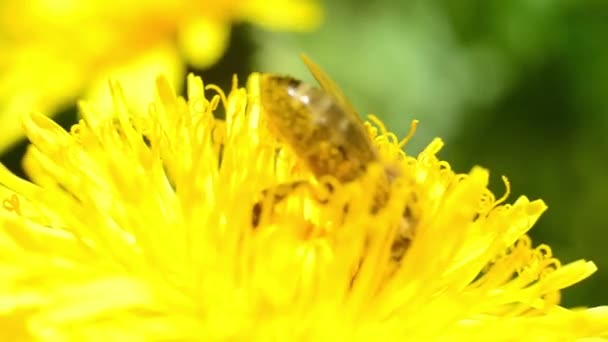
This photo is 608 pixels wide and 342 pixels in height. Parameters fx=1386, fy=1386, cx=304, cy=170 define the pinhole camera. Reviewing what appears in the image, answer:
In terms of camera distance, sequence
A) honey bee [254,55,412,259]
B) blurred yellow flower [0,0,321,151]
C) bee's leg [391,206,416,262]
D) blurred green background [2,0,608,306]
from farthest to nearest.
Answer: blurred green background [2,0,608,306] < blurred yellow flower [0,0,321,151] < bee's leg [391,206,416,262] < honey bee [254,55,412,259]

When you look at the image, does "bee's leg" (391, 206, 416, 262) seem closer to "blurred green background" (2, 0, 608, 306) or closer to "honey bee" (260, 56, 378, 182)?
"honey bee" (260, 56, 378, 182)

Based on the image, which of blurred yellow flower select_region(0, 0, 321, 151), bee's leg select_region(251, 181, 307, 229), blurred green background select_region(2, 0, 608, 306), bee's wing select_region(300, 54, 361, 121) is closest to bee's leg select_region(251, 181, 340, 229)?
bee's leg select_region(251, 181, 307, 229)

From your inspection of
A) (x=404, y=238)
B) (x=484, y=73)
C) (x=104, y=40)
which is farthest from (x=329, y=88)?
(x=484, y=73)

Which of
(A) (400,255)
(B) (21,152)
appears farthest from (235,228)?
(B) (21,152)

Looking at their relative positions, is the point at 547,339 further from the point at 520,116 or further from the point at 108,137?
the point at 520,116

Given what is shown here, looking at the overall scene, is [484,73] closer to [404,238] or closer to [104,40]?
[104,40]

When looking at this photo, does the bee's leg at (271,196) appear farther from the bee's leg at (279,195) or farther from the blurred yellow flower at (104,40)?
the blurred yellow flower at (104,40)
